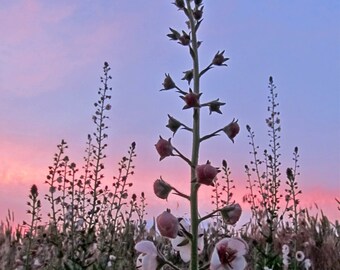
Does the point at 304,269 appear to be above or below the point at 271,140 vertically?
below

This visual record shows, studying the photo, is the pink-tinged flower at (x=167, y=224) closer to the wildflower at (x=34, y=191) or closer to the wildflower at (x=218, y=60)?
the wildflower at (x=218, y=60)

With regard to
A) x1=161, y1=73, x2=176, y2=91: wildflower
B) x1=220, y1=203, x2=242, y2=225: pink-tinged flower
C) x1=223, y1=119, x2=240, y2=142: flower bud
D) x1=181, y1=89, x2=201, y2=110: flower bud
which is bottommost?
x1=220, y1=203, x2=242, y2=225: pink-tinged flower

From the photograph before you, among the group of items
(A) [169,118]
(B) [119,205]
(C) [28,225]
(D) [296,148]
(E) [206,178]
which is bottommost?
(E) [206,178]

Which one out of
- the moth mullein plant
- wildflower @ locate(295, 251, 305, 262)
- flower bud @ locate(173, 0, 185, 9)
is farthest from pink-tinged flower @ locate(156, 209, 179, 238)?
wildflower @ locate(295, 251, 305, 262)

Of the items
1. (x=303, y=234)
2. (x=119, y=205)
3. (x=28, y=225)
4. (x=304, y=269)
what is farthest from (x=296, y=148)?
(x=28, y=225)

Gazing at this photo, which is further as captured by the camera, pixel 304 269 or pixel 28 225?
pixel 304 269

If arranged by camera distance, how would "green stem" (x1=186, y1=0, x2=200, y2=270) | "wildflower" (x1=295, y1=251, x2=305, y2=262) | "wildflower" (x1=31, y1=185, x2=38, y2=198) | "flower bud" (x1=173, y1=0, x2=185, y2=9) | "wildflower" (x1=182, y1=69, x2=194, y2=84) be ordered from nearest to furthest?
"green stem" (x1=186, y1=0, x2=200, y2=270)
"wildflower" (x1=182, y1=69, x2=194, y2=84)
"flower bud" (x1=173, y1=0, x2=185, y2=9)
"wildflower" (x1=31, y1=185, x2=38, y2=198)
"wildflower" (x1=295, y1=251, x2=305, y2=262)

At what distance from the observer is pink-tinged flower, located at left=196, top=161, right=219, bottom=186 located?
90.2 inches

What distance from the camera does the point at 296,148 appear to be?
10359 millimetres

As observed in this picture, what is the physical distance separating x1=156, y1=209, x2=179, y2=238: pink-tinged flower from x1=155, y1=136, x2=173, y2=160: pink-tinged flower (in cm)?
27

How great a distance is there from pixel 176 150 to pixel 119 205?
5007 mm

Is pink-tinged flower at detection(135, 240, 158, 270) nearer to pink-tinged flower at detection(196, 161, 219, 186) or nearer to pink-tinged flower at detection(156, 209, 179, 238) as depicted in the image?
pink-tinged flower at detection(156, 209, 179, 238)

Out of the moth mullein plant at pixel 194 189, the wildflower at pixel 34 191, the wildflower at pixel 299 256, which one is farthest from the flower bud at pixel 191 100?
the wildflower at pixel 299 256

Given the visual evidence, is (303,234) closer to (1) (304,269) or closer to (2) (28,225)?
(1) (304,269)
